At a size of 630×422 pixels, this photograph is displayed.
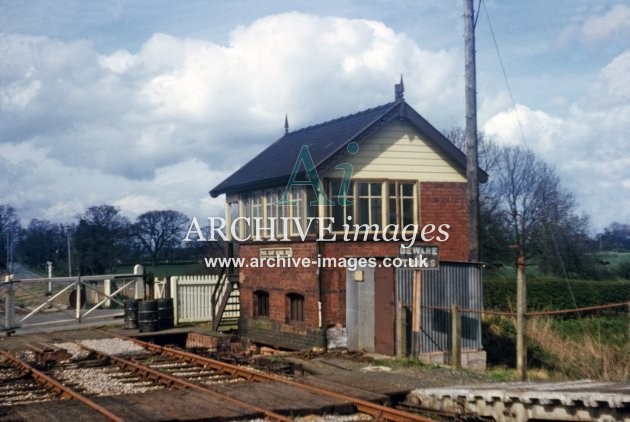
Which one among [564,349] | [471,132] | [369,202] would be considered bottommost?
[564,349]

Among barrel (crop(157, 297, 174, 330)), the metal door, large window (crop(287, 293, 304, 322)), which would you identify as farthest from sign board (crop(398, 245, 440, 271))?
barrel (crop(157, 297, 174, 330))

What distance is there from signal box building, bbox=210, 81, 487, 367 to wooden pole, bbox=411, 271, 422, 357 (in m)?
0.38

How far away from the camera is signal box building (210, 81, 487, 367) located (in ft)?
55.7

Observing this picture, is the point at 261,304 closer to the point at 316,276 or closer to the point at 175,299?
the point at 316,276

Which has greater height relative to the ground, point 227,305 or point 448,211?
point 448,211

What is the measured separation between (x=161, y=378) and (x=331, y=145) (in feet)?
27.6

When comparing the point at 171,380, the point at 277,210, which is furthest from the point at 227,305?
the point at 171,380

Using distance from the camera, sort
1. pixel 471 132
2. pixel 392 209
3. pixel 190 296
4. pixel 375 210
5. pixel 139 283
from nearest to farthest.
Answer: pixel 471 132
pixel 375 210
pixel 392 209
pixel 139 283
pixel 190 296

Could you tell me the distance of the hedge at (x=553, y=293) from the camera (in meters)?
28.4

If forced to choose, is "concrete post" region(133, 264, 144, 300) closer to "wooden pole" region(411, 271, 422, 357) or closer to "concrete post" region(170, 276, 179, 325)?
"concrete post" region(170, 276, 179, 325)

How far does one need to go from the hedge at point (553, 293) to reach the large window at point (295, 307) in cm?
1014

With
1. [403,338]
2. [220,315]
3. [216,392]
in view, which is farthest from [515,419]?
[220,315]

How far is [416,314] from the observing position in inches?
629

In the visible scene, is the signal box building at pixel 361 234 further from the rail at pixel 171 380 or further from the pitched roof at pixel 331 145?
the rail at pixel 171 380
